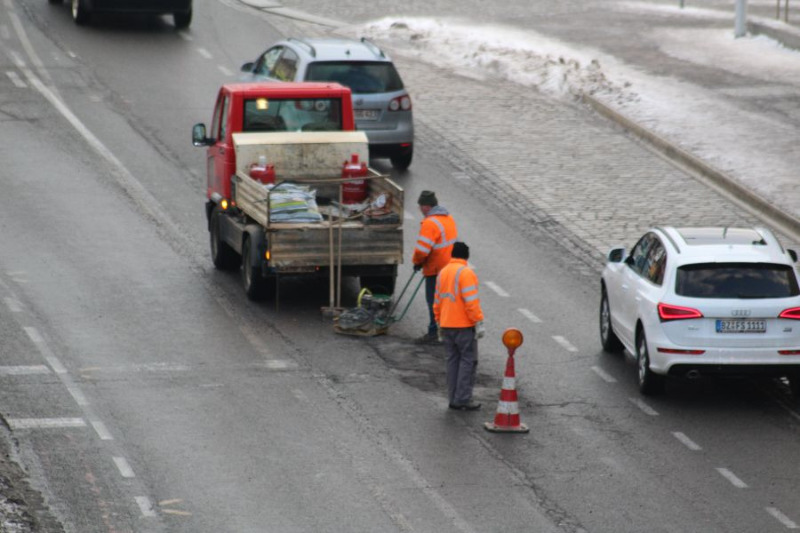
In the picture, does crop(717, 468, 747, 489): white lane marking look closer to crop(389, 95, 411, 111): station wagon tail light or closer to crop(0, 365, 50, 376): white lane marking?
crop(0, 365, 50, 376): white lane marking

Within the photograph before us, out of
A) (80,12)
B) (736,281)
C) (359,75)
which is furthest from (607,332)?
(80,12)

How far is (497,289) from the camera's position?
19.5 m

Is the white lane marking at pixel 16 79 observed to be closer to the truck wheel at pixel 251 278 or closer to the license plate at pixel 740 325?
the truck wheel at pixel 251 278

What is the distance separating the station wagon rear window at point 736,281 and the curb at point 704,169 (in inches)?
273

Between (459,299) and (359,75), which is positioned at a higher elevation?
(359,75)

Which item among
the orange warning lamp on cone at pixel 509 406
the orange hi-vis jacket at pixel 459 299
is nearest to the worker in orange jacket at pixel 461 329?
the orange hi-vis jacket at pixel 459 299

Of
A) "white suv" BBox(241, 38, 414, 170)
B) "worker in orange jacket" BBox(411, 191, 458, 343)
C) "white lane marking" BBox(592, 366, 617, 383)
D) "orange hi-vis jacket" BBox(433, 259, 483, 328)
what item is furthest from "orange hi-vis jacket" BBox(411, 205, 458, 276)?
"white suv" BBox(241, 38, 414, 170)

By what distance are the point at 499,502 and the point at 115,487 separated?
3008 mm

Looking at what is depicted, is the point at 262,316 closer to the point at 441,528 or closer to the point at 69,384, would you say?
the point at 69,384

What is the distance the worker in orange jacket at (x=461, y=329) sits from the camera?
48.7ft

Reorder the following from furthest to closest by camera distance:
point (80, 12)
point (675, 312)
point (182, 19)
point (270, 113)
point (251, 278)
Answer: point (182, 19)
point (80, 12)
point (270, 113)
point (251, 278)
point (675, 312)

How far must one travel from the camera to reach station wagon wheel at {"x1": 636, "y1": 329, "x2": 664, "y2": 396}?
15336 mm

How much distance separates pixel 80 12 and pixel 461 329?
22115mm

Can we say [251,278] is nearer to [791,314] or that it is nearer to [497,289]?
[497,289]
